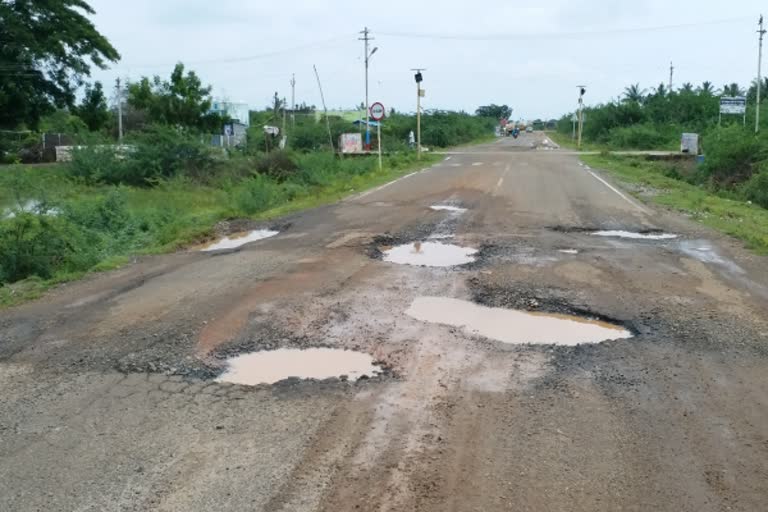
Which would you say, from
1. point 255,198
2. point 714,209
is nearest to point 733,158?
point 714,209

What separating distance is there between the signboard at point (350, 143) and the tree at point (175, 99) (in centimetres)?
1473

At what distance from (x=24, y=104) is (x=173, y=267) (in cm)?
3170

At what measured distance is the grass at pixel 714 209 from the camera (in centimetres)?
1225

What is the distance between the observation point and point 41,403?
4.90 metres

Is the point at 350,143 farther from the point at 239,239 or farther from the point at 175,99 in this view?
the point at 239,239

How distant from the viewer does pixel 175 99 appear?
51.6 m

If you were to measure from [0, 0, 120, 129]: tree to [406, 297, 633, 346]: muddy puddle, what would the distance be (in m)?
34.6

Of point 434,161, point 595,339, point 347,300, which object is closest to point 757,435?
point 595,339

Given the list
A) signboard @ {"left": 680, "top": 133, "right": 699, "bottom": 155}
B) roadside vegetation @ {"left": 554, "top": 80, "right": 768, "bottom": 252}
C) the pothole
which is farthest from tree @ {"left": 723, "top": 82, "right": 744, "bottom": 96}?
the pothole

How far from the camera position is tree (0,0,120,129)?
3486cm

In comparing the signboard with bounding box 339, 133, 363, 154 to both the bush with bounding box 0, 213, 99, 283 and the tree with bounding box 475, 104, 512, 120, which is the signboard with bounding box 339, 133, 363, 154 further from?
the tree with bounding box 475, 104, 512, 120

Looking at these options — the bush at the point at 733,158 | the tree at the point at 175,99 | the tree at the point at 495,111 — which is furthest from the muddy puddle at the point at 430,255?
the tree at the point at 495,111

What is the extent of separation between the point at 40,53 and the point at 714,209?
33.2 m

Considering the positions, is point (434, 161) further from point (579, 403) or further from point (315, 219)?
point (579, 403)
